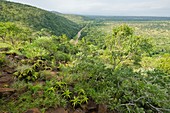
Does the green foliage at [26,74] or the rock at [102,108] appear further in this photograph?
the green foliage at [26,74]

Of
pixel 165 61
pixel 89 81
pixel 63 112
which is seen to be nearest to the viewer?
pixel 63 112

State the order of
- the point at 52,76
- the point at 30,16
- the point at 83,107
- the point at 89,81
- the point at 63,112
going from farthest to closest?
the point at 30,16
the point at 52,76
the point at 89,81
the point at 83,107
the point at 63,112

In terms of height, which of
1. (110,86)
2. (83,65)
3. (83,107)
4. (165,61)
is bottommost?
(165,61)

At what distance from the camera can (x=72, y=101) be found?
870 cm

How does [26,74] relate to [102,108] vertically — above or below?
above

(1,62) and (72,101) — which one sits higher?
(1,62)

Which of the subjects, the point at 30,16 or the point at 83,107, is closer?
the point at 83,107

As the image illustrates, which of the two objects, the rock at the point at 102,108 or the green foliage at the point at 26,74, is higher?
the green foliage at the point at 26,74

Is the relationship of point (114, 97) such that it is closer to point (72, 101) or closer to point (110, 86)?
point (110, 86)

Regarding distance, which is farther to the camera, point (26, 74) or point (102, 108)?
point (26, 74)

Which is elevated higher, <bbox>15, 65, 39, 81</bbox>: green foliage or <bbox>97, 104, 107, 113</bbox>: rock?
<bbox>15, 65, 39, 81</bbox>: green foliage

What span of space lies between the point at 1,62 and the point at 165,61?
22422 mm

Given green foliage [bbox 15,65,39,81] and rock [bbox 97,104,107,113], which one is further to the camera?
green foliage [bbox 15,65,39,81]

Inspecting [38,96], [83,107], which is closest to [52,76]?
[38,96]
